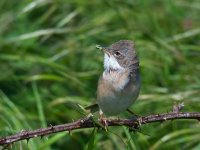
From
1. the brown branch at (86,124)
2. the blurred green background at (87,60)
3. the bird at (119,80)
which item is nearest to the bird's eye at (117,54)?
the bird at (119,80)

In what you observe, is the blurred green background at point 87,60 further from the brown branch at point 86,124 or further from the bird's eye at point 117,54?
the brown branch at point 86,124

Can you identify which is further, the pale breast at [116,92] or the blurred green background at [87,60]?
the blurred green background at [87,60]

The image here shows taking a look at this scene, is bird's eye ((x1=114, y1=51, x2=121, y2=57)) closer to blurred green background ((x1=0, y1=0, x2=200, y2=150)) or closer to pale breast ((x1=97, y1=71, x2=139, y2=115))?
pale breast ((x1=97, y1=71, x2=139, y2=115))

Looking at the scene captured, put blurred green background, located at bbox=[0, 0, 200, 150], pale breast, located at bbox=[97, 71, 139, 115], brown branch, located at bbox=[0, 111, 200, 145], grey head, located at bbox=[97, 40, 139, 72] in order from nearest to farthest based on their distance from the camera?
brown branch, located at bbox=[0, 111, 200, 145], pale breast, located at bbox=[97, 71, 139, 115], grey head, located at bbox=[97, 40, 139, 72], blurred green background, located at bbox=[0, 0, 200, 150]

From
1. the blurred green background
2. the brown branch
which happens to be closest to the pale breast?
the brown branch

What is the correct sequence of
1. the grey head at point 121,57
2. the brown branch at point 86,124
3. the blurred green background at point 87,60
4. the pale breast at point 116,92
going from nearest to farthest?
the brown branch at point 86,124 → the pale breast at point 116,92 → the grey head at point 121,57 → the blurred green background at point 87,60

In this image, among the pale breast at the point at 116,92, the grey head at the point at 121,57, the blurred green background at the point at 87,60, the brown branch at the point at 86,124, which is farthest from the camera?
the blurred green background at the point at 87,60

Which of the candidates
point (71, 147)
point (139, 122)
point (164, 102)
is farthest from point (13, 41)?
point (139, 122)

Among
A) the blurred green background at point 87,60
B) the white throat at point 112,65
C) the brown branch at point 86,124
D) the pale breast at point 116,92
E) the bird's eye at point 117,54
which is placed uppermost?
the blurred green background at point 87,60
